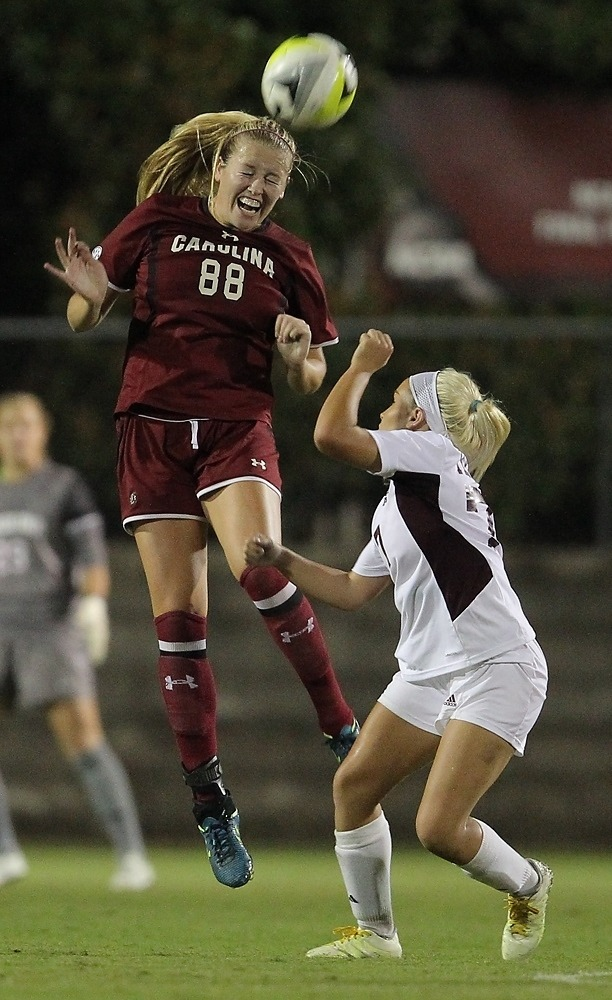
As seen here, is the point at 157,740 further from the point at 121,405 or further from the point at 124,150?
the point at 121,405

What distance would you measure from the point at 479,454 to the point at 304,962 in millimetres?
1776

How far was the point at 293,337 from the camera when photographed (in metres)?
5.87

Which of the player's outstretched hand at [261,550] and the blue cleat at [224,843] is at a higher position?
the player's outstretched hand at [261,550]

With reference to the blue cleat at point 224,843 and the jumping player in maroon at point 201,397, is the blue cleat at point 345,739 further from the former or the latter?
the blue cleat at point 224,843

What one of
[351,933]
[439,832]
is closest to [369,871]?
[351,933]

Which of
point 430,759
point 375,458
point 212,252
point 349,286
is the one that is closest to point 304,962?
point 430,759

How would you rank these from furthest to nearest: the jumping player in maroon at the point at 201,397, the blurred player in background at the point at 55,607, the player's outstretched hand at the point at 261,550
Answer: the blurred player in background at the point at 55,607, the jumping player in maroon at the point at 201,397, the player's outstretched hand at the point at 261,550

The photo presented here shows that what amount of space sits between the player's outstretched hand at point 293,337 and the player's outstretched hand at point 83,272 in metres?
0.67

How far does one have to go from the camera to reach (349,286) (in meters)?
14.0

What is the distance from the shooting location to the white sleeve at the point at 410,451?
5.71 m

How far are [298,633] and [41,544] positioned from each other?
431cm

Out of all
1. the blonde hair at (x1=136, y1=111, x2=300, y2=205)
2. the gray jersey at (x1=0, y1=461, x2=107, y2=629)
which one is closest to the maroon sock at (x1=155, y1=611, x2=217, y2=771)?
the blonde hair at (x1=136, y1=111, x2=300, y2=205)

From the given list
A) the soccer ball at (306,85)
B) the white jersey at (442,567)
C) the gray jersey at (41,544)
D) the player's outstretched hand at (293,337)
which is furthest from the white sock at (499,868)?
the gray jersey at (41,544)

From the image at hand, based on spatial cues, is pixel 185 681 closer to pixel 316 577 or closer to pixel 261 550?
pixel 316 577
